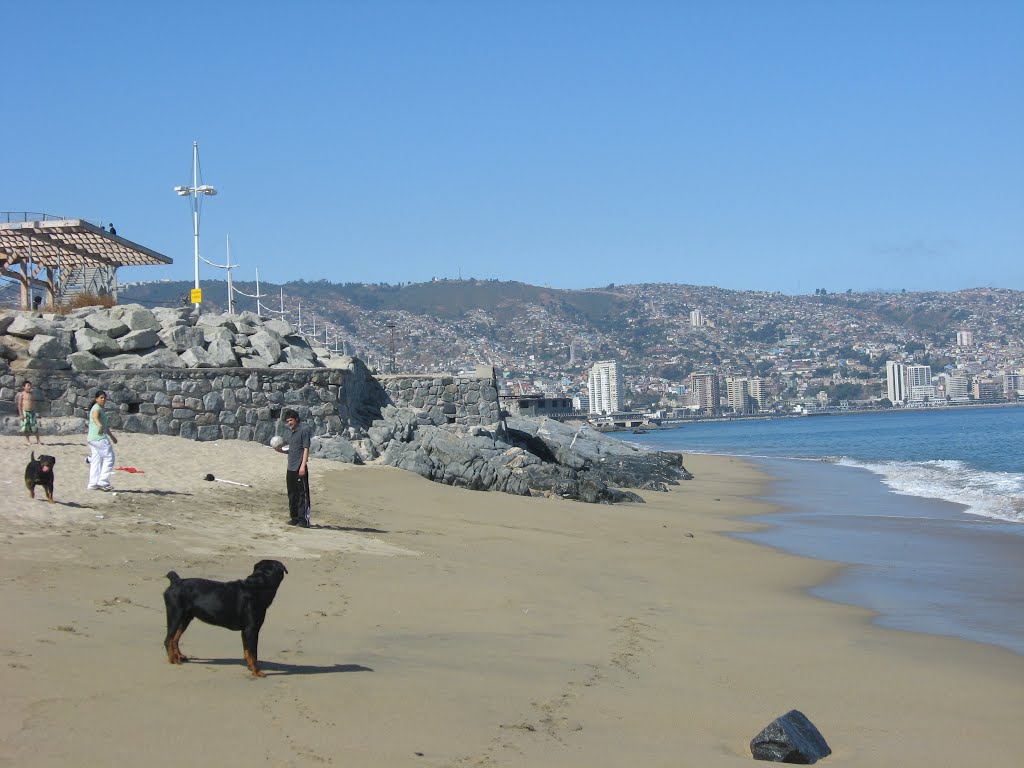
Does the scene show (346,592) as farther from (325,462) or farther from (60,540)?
(325,462)

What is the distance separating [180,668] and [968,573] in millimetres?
9483

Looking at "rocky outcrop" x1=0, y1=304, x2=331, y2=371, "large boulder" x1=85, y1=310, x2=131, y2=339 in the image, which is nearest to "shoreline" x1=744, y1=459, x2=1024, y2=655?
"rocky outcrop" x1=0, y1=304, x2=331, y2=371

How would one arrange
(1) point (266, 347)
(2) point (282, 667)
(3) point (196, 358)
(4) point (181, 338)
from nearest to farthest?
(2) point (282, 667) < (3) point (196, 358) < (4) point (181, 338) < (1) point (266, 347)

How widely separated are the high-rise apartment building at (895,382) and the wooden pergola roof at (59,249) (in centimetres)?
14724

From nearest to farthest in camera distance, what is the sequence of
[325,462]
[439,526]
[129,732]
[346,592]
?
[129,732] → [346,592] → [439,526] → [325,462]

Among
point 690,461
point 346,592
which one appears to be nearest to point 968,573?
point 346,592

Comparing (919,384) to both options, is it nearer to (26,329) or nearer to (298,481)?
(26,329)

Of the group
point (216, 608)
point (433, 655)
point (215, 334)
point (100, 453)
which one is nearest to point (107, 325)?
point (215, 334)

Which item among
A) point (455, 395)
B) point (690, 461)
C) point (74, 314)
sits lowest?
point (690, 461)

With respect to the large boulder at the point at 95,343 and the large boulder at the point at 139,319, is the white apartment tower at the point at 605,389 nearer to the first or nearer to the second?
the large boulder at the point at 139,319

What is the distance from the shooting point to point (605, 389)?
161000 millimetres

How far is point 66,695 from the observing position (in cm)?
467

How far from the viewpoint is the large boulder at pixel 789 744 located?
4.95 metres

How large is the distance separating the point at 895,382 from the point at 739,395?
24171 mm
